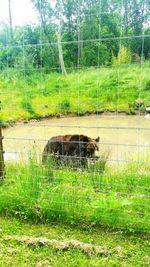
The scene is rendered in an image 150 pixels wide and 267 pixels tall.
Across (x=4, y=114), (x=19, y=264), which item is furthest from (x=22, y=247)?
(x=4, y=114)

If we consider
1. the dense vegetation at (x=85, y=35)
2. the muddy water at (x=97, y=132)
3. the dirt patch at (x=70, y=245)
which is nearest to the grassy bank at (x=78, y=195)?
the dirt patch at (x=70, y=245)

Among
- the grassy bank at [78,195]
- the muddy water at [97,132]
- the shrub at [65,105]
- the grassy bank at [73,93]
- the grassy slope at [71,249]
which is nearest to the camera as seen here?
the grassy slope at [71,249]

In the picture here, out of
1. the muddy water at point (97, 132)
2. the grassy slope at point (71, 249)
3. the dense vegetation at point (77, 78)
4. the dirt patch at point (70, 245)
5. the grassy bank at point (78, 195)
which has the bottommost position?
the muddy water at point (97, 132)

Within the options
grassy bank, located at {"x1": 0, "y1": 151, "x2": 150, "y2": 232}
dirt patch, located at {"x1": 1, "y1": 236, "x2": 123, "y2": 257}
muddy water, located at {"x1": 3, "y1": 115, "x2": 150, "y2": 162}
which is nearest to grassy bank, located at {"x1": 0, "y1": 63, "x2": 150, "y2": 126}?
muddy water, located at {"x1": 3, "y1": 115, "x2": 150, "y2": 162}

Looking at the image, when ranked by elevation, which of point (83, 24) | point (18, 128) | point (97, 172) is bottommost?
point (18, 128)

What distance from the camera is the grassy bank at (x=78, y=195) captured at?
2834 mm

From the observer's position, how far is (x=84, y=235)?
2723 mm

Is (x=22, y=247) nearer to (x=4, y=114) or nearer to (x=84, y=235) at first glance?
(x=84, y=235)

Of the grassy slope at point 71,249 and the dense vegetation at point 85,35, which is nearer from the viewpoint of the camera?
the grassy slope at point 71,249

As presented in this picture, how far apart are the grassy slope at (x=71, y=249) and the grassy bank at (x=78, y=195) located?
0.34 feet

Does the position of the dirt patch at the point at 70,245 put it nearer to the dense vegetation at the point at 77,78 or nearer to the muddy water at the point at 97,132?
the muddy water at the point at 97,132

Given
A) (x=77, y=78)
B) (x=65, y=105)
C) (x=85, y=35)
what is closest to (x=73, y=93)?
(x=65, y=105)

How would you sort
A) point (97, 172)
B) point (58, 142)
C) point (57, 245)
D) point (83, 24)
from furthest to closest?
point (83, 24), point (58, 142), point (97, 172), point (57, 245)

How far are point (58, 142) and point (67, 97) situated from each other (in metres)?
5.72
